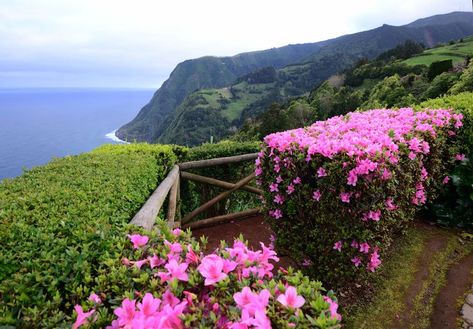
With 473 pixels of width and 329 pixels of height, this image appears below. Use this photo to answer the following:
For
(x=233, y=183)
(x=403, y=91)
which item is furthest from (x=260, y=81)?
(x=233, y=183)

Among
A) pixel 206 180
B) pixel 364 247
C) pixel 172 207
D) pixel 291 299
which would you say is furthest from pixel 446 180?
pixel 291 299

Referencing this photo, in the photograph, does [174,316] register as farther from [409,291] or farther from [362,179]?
[409,291]

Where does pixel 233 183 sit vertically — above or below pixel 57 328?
below

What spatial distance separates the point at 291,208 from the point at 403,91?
60.2m

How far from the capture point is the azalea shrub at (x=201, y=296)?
4.91ft

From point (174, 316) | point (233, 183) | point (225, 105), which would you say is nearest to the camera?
point (174, 316)

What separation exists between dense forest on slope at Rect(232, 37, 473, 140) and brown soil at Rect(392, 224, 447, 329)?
3882cm

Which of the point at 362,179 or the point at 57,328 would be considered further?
the point at 362,179

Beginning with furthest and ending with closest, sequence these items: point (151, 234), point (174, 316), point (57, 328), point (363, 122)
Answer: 1. point (363, 122)
2. point (151, 234)
3. point (57, 328)
4. point (174, 316)

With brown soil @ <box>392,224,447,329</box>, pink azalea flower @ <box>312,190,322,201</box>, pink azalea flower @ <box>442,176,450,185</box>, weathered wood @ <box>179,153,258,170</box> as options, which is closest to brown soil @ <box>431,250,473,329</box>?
brown soil @ <box>392,224,447,329</box>

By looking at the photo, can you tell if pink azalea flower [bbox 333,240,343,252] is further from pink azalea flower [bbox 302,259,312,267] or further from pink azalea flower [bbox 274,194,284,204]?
pink azalea flower [bbox 274,194,284,204]

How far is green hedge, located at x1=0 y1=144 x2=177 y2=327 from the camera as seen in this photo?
1.88 meters

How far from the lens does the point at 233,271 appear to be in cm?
185

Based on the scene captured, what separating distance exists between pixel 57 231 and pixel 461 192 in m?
6.87
